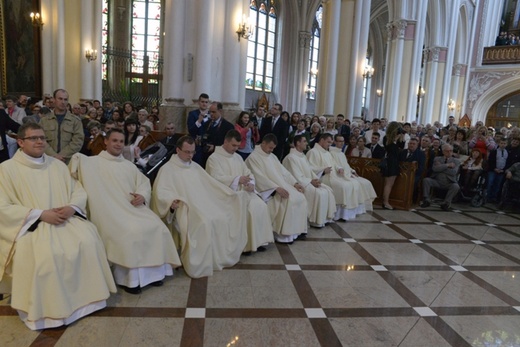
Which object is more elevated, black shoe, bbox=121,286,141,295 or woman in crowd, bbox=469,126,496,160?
woman in crowd, bbox=469,126,496,160

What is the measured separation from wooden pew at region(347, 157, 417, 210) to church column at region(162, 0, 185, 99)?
13.6 ft

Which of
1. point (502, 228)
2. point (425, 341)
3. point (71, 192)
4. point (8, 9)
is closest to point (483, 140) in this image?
point (502, 228)

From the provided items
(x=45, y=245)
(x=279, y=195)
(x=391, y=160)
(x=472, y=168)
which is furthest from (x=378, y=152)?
(x=45, y=245)

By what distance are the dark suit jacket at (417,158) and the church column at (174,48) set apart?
497 cm

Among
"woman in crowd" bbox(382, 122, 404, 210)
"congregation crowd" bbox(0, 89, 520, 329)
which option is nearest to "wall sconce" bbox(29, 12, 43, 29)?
"congregation crowd" bbox(0, 89, 520, 329)

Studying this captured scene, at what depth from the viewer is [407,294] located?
430 cm

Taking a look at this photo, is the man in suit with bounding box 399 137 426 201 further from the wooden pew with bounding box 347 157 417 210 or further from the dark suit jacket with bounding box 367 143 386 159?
the dark suit jacket with bounding box 367 143 386 159

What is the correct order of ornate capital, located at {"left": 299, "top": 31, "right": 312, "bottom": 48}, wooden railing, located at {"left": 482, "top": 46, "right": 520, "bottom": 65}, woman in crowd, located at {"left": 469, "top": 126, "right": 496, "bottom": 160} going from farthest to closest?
wooden railing, located at {"left": 482, "top": 46, "right": 520, "bottom": 65} < ornate capital, located at {"left": 299, "top": 31, "right": 312, "bottom": 48} < woman in crowd, located at {"left": 469, "top": 126, "right": 496, "bottom": 160}

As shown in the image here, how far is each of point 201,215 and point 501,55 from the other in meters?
27.2

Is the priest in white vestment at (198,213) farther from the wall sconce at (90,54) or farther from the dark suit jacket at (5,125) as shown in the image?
the wall sconce at (90,54)

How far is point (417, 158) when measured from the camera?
8.66m

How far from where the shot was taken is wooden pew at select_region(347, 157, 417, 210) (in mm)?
8469

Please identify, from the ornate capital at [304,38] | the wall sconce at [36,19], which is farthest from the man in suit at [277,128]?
the ornate capital at [304,38]

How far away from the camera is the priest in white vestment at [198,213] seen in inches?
173
